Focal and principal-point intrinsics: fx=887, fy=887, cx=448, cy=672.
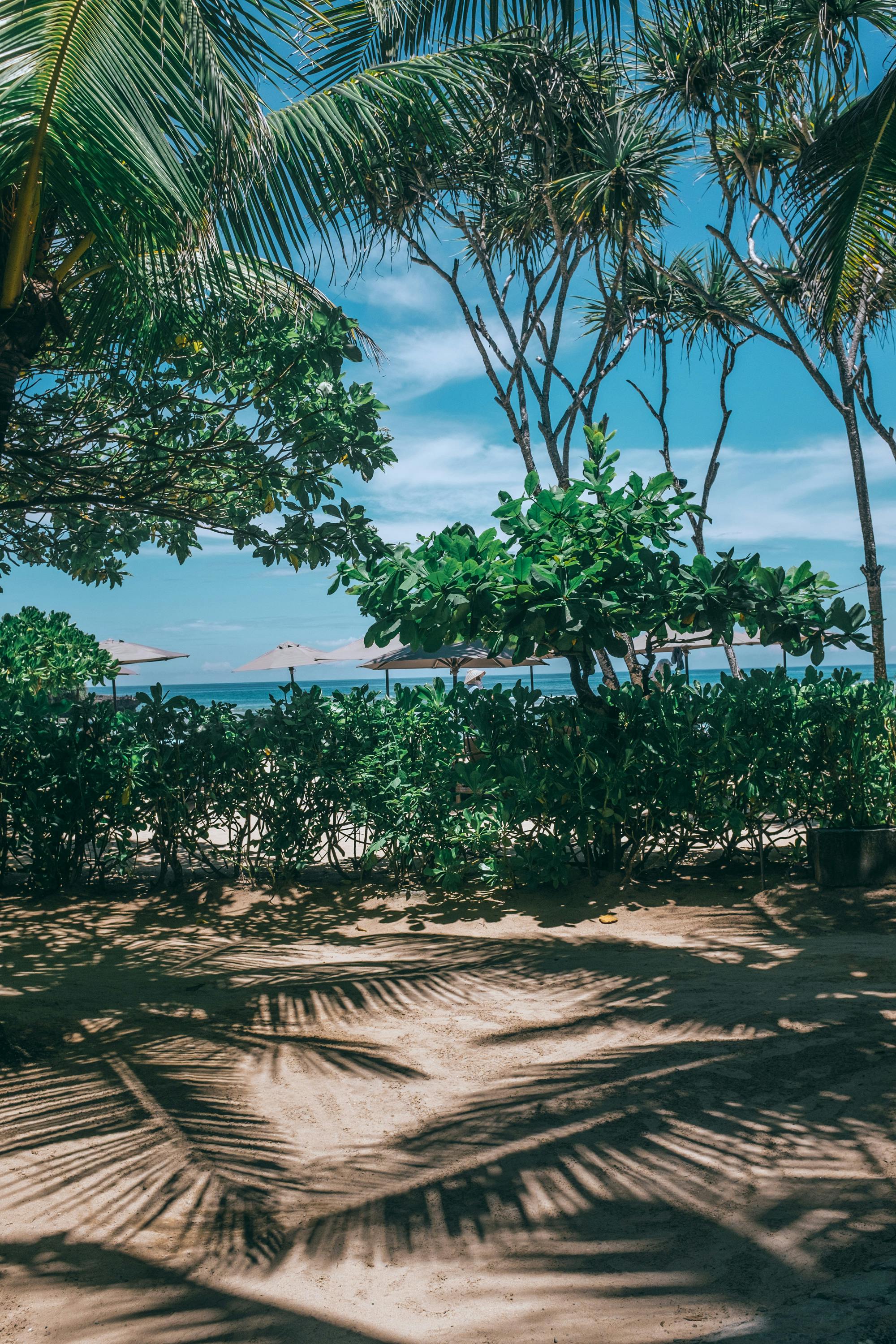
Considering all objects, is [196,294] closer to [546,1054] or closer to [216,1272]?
[546,1054]

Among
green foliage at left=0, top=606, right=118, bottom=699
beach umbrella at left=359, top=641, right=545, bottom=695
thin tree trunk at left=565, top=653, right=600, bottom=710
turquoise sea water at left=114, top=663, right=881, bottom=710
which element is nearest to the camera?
thin tree trunk at left=565, top=653, right=600, bottom=710

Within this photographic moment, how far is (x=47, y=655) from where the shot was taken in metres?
13.2

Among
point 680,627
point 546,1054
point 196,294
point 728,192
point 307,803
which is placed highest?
point 728,192

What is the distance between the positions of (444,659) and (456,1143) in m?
12.3

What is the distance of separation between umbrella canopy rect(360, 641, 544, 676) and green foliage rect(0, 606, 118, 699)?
476 centimetres

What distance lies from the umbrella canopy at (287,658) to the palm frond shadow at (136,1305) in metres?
19.9

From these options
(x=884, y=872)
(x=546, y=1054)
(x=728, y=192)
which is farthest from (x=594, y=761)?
(x=728, y=192)

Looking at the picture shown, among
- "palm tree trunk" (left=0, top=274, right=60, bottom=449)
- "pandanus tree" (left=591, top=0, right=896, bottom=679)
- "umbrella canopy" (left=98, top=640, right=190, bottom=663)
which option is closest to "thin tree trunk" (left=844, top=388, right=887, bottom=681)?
"pandanus tree" (left=591, top=0, right=896, bottom=679)

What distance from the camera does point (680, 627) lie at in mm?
6211

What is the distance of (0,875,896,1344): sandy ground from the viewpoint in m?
2.18

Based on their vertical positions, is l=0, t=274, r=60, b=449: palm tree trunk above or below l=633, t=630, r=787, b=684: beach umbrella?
above

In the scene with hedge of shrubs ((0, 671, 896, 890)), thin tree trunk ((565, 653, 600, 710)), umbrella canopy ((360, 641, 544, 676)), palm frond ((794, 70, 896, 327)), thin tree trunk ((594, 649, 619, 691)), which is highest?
palm frond ((794, 70, 896, 327))

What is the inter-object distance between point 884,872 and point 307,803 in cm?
431

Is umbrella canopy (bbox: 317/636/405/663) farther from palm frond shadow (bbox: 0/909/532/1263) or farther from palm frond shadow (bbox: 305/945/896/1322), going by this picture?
palm frond shadow (bbox: 305/945/896/1322)
